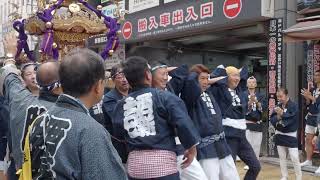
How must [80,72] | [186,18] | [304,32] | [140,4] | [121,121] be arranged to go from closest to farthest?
[80,72], [121,121], [304,32], [186,18], [140,4]

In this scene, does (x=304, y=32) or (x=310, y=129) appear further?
(x=310, y=129)

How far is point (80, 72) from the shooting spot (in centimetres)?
187

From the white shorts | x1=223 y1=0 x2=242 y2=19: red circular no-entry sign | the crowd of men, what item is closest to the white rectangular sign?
x1=223 y1=0 x2=242 y2=19: red circular no-entry sign

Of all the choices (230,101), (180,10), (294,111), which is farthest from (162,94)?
(180,10)

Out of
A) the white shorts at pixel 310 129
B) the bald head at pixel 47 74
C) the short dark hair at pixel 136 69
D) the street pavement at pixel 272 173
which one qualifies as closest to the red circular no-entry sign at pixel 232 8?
the white shorts at pixel 310 129

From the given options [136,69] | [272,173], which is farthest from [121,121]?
[272,173]

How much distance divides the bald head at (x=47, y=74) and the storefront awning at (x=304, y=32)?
20.8 feet

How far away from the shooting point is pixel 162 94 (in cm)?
358

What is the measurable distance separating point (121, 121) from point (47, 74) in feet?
3.77

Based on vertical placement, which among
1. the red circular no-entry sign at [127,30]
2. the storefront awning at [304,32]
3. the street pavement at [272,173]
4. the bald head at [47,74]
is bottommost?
the street pavement at [272,173]

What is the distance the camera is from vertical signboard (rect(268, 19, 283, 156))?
9.60 metres

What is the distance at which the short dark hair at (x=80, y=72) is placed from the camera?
1872 millimetres

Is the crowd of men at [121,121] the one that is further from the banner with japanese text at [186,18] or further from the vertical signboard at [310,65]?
the banner with japanese text at [186,18]

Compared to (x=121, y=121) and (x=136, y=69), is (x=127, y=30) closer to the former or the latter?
(x=121, y=121)
